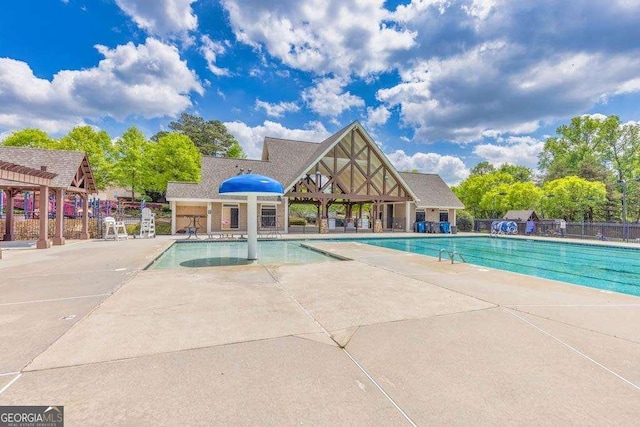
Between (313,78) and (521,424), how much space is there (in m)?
23.2

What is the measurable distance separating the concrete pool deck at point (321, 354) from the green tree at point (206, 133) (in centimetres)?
4613

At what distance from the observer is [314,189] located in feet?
75.3

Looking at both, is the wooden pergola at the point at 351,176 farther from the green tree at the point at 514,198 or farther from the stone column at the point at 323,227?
the green tree at the point at 514,198

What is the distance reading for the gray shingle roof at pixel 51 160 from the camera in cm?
1505

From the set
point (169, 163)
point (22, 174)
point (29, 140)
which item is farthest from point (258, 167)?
point (29, 140)

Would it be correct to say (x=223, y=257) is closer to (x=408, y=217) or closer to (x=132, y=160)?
(x=408, y=217)

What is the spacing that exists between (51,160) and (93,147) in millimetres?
20212

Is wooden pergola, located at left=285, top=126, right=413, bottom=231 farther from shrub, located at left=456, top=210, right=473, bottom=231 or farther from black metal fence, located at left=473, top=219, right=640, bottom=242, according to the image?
black metal fence, located at left=473, top=219, right=640, bottom=242

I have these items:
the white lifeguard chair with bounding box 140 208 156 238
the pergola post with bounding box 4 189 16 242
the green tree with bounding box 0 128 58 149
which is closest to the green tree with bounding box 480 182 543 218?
the white lifeguard chair with bounding box 140 208 156 238

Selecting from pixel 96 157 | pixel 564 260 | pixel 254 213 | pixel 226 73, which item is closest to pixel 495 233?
pixel 564 260

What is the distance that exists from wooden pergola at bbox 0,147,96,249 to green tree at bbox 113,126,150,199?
1687cm

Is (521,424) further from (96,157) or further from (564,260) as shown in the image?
(96,157)

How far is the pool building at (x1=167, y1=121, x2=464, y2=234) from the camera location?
70.3ft

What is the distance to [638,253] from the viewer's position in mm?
14906
